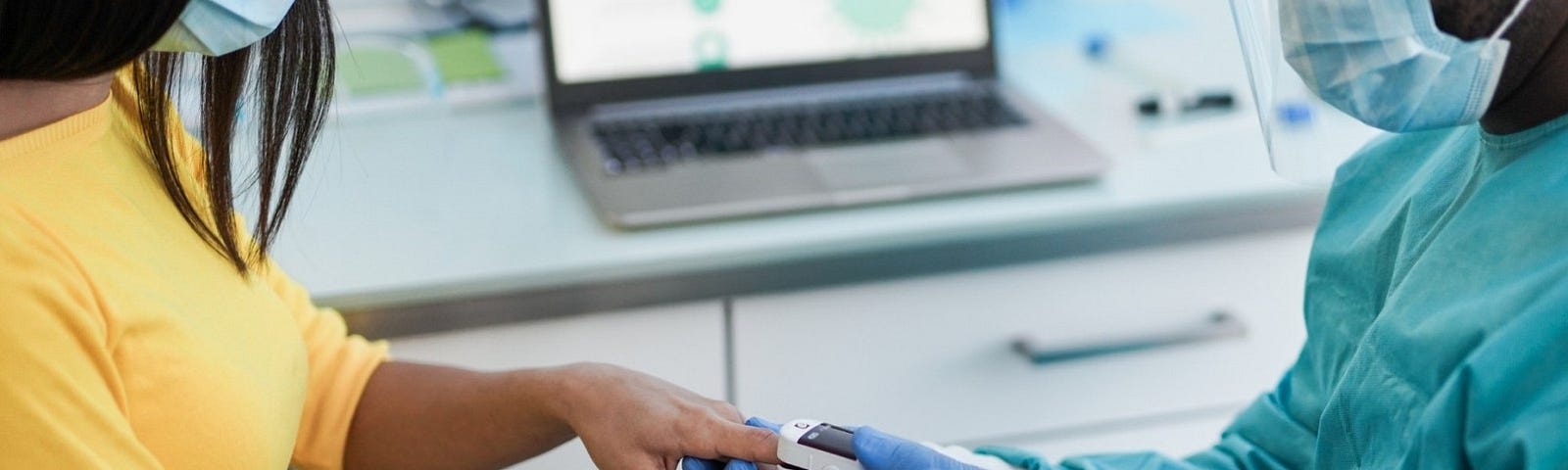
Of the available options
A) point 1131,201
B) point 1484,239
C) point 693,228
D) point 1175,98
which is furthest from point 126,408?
point 1175,98

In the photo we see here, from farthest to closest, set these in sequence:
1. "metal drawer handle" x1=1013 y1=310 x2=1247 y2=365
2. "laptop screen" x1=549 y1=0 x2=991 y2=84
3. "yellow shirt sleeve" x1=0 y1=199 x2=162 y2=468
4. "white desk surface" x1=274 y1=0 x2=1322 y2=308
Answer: "laptop screen" x1=549 y1=0 x2=991 y2=84 < "metal drawer handle" x1=1013 y1=310 x2=1247 y2=365 < "white desk surface" x1=274 y1=0 x2=1322 y2=308 < "yellow shirt sleeve" x1=0 y1=199 x2=162 y2=468

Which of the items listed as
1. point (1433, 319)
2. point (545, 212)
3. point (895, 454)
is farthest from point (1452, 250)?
Result: point (545, 212)

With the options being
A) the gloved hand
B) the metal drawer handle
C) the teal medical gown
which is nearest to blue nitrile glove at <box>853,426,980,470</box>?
the gloved hand

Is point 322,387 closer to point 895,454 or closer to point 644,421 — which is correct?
point 644,421

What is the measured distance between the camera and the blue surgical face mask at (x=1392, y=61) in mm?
820

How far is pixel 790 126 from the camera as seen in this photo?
1.57 m

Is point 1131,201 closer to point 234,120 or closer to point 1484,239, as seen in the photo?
point 1484,239

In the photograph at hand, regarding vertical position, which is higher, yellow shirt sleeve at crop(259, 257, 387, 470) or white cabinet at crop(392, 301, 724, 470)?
yellow shirt sleeve at crop(259, 257, 387, 470)

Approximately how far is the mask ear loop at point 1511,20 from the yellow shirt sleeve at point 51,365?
0.70m

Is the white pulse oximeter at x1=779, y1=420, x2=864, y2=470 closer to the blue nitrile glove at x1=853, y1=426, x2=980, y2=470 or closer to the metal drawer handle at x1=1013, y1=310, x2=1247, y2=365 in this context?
the blue nitrile glove at x1=853, y1=426, x2=980, y2=470

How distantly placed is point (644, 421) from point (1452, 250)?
492mm

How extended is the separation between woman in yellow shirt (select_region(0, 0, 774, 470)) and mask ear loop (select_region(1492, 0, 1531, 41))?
18.2 inches

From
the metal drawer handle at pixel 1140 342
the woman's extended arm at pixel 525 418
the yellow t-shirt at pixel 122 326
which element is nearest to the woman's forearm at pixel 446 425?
the woman's extended arm at pixel 525 418

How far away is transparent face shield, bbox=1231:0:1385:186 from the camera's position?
90cm
